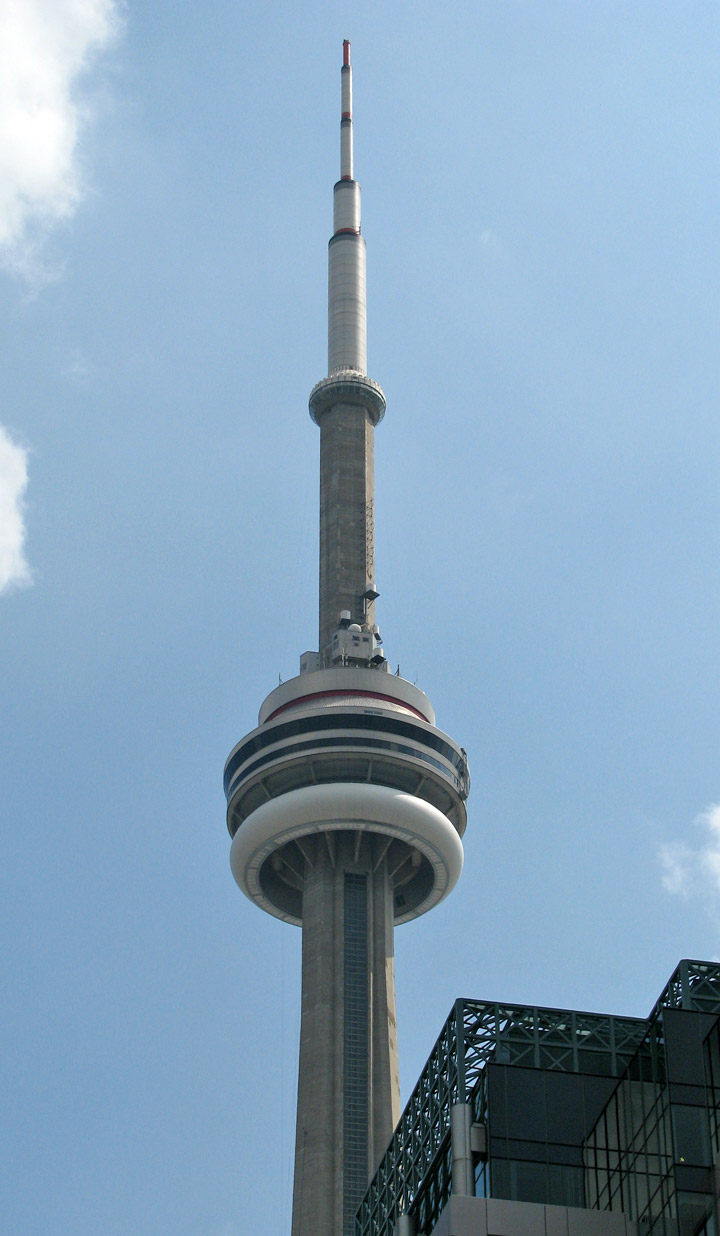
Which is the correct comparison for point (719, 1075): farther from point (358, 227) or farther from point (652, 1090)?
point (358, 227)

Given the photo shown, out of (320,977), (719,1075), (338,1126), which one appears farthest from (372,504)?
(719,1075)

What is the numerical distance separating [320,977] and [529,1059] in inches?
3143

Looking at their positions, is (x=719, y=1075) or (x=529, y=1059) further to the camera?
(x=529, y=1059)

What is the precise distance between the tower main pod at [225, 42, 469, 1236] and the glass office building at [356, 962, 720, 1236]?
66.5 m

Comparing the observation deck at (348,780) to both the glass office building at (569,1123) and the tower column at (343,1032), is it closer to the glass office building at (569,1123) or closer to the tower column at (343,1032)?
the tower column at (343,1032)

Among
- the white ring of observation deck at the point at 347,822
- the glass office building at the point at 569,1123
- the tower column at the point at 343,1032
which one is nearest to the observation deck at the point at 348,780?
the white ring of observation deck at the point at 347,822

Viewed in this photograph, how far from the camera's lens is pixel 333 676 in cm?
15825

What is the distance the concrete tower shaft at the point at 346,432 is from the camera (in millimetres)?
171875

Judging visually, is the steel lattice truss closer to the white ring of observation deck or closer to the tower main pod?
the tower main pod

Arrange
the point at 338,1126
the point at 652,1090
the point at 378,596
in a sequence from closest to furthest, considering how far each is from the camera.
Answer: the point at 652,1090 < the point at 338,1126 < the point at 378,596

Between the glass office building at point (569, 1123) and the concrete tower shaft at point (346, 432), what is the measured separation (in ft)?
304

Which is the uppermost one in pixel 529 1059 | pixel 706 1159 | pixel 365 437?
pixel 365 437

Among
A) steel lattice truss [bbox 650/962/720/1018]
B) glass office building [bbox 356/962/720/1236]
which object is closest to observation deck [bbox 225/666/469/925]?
glass office building [bbox 356/962/720/1236]

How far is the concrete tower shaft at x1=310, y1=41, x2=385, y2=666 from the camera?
17188 centimetres
